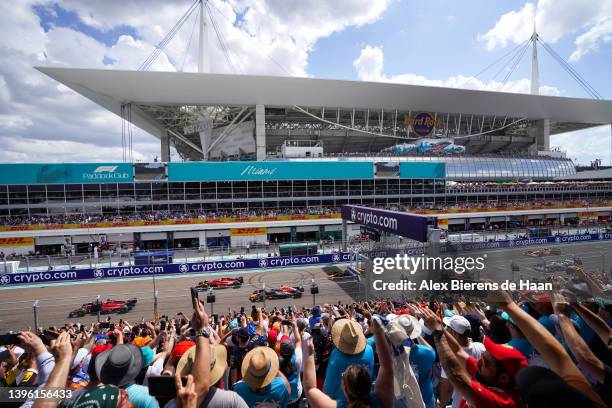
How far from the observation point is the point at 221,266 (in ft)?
68.2

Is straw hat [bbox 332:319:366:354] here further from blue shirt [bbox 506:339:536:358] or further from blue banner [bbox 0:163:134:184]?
blue banner [bbox 0:163:134:184]

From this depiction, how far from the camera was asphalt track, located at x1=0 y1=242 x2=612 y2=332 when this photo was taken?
453 inches

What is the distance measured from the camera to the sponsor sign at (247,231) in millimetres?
31094

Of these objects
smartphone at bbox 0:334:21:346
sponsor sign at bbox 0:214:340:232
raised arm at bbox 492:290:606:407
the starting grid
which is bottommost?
the starting grid

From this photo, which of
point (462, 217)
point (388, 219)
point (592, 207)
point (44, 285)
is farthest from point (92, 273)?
point (592, 207)

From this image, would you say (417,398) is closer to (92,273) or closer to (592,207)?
(92,273)

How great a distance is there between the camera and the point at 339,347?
2.75m

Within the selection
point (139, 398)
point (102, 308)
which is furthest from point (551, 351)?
point (102, 308)

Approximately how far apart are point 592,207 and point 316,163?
119 feet

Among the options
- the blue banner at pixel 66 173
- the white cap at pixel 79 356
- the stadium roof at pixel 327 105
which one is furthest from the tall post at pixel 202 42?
the white cap at pixel 79 356

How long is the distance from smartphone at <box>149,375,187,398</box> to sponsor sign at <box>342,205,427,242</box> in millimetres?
12706

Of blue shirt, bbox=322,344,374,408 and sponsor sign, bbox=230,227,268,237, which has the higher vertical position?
blue shirt, bbox=322,344,374,408

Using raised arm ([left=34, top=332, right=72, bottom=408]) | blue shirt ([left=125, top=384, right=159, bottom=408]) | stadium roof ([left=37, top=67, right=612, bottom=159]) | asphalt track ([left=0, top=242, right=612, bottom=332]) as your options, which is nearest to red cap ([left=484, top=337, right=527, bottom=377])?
blue shirt ([left=125, top=384, right=159, bottom=408])

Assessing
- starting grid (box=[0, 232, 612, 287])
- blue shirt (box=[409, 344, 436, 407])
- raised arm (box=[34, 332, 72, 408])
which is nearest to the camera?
raised arm (box=[34, 332, 72, 408])
